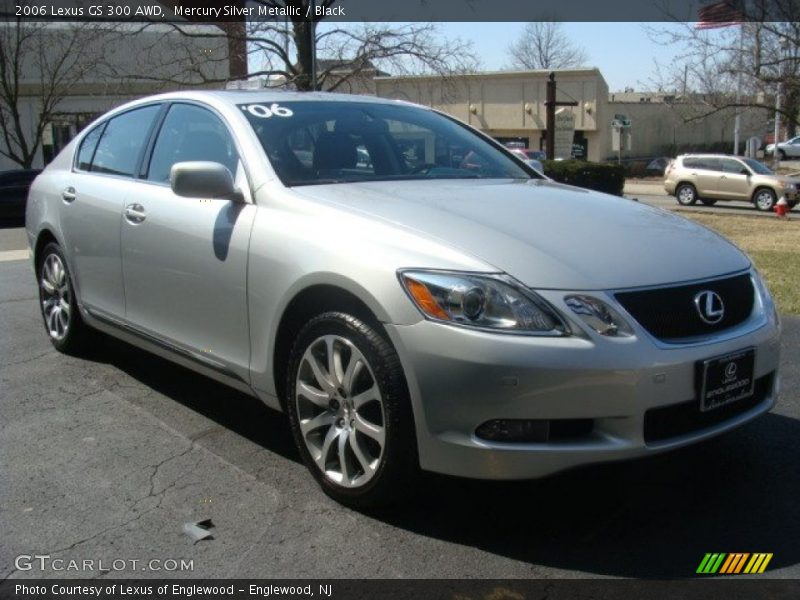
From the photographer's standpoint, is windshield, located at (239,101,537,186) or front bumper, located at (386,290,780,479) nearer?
front bumper, located at (386,290,780,479)

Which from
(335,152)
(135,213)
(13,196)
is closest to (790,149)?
(13,196)

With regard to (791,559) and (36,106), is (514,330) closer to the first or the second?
(791,559)

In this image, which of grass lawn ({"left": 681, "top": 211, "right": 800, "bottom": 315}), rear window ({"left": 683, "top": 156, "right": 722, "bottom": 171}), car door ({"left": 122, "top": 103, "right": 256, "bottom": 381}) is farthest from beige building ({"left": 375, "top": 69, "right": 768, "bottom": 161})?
car door ({"left": 122, "top": 103, "right": 256, "bottom": 381})

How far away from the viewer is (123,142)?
17.0 feet

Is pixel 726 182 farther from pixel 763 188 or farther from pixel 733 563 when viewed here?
pixel 733 563

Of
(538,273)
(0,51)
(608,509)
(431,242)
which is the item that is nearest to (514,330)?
(538,273)

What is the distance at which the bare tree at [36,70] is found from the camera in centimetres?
2669

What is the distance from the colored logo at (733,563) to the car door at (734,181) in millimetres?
24995

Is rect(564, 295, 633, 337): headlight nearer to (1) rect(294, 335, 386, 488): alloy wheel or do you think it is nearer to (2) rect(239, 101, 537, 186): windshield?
(1) rect(294, 335, 386, 488): alloy wheel

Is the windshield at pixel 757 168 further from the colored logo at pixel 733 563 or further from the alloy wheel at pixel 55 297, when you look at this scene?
the colored logo at pixel 733 563

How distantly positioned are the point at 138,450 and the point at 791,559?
9.39 ft

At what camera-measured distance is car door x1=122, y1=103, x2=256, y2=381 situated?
12.8ft

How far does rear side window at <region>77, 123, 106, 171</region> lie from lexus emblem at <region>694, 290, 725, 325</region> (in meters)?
3.85

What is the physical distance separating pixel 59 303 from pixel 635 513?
4017 millimetres
